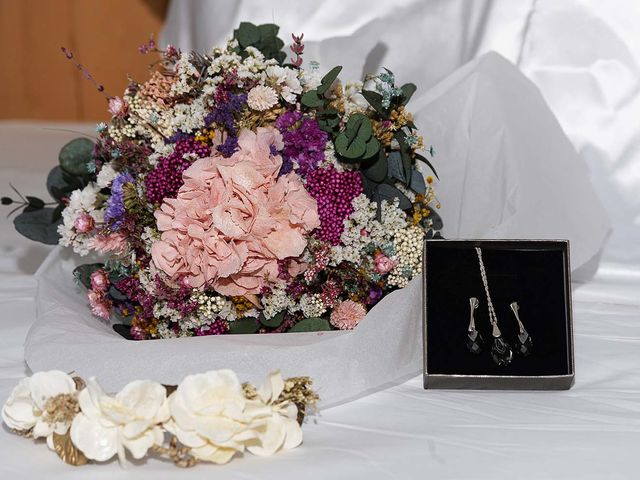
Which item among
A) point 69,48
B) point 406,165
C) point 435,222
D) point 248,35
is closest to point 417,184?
point 406,165

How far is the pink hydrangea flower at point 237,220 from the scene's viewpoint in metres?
0.91

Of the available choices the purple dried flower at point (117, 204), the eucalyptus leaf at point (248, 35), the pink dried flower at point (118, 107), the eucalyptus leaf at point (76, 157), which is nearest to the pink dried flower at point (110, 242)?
the purple dried flower at point (117, 204)

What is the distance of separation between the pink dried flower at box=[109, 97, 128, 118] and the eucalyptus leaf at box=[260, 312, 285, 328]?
0.27m

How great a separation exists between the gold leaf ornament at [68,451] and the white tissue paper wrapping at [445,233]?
0.12 meters

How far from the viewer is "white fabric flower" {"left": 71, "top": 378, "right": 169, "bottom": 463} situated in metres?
0.72

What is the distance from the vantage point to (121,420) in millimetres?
720

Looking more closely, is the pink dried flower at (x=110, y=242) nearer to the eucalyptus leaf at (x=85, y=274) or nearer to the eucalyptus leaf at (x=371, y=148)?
the eucalyptus leaf at (x=85, y=274)

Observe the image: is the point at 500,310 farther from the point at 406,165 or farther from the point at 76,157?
the point at 76,157

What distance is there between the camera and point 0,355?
1.08m

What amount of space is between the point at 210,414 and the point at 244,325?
0.29m

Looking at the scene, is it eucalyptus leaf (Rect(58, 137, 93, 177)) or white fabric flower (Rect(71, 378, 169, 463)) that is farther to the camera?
eucalyptus leaf (Rect(58, 137, 93, 177))

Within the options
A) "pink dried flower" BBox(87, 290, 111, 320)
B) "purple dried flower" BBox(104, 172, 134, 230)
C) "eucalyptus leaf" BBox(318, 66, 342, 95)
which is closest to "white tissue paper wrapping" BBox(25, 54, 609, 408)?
"pink dried flower" BBox(87, 290, 111, 320)

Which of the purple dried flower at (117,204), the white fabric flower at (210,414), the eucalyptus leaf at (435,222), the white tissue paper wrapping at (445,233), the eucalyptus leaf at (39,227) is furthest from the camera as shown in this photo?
the eucalyptus leaf at (39,227)

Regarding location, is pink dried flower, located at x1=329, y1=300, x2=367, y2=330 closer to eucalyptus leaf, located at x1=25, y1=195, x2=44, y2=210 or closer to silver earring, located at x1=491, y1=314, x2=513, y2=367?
silver earring, located at x1=491, y1=314, x2=513, y2=367
